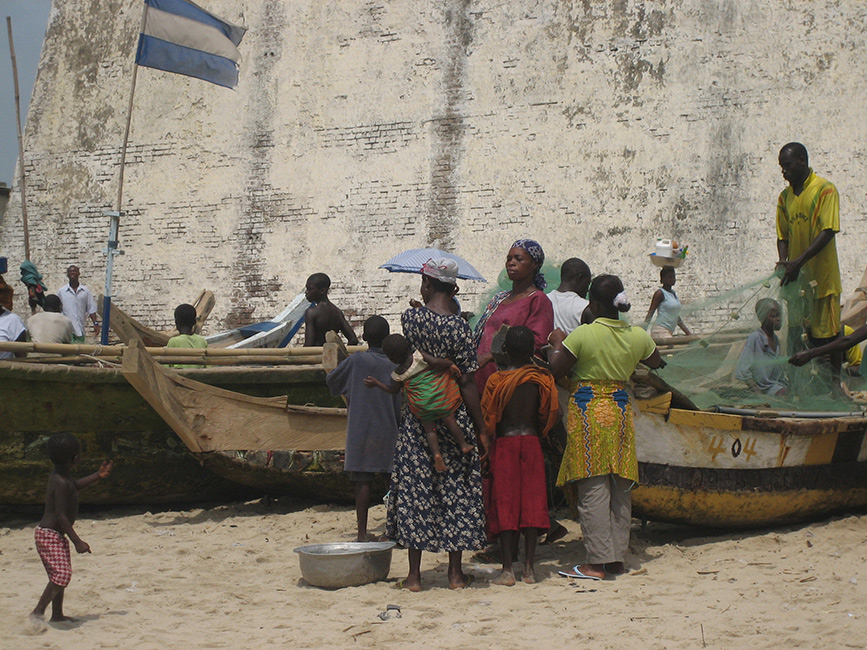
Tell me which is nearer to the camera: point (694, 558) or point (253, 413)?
point (694, 558)

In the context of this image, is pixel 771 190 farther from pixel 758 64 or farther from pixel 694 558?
pixel 694 558

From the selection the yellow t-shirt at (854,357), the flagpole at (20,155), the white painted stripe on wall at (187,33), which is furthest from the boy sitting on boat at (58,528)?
the flagpole at (20,155)

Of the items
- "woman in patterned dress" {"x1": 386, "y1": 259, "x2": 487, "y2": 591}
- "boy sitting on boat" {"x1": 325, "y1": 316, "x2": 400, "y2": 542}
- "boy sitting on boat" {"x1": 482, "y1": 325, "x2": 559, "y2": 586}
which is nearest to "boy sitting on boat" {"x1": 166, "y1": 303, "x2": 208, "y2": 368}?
"boy sitting on boat" {"x1": 325, "y1": 316, "x2": 400, "y2": 542}

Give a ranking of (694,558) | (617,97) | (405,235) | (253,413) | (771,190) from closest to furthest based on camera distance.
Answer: (694,558), (253,413), (771,190), (617,97), (405,235)

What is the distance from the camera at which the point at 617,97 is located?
13.0 metres

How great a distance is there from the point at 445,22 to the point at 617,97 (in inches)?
117

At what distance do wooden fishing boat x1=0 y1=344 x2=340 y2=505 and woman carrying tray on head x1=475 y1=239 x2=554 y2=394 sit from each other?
6.77 feet

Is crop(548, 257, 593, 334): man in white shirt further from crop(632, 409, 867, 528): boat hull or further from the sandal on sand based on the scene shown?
the sandal on sand

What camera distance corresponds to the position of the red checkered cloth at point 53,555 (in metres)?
4.14

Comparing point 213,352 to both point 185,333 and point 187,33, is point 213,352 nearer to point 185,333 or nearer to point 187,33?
point 185,333

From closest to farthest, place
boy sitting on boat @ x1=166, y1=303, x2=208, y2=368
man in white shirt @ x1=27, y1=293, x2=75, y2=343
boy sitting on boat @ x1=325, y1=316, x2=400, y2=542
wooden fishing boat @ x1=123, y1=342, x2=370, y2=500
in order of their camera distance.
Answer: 1. boy sitting on boat @ x1=325, y1=316, x2=400, y2=542
2. wooden fishing boat @ x1=123, y1=342, x2=370, y2=500
3. boy sitting on boat @ x1=166, y1=303, x2=208, y2=368
4. man in white shirt @ x1=27, y1=293, x2=75, y2=343

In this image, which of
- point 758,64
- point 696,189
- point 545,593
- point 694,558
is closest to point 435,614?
point 545,593

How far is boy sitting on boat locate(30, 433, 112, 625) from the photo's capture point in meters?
4.15

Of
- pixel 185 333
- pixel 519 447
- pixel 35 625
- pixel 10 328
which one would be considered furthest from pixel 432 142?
pixel 35 625
